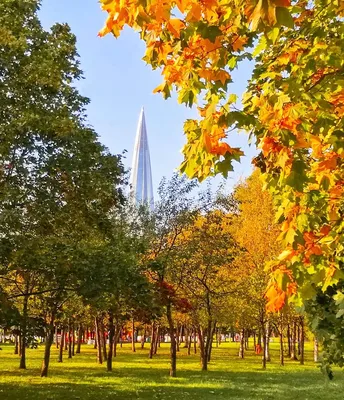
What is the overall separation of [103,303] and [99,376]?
31.9ft

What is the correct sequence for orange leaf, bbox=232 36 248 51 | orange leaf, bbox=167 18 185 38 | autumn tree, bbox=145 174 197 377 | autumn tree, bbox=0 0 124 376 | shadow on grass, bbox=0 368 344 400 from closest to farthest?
orange leaf, bbox=167 18 185 38, orange leaf, bbox=232 36 248 51, autumn tree, bbox=0 0 124 376, shadow on grass, bbox=0 368 344 400, autumn tree, bbox=145 174 197 377

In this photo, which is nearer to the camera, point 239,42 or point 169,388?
point 239,42

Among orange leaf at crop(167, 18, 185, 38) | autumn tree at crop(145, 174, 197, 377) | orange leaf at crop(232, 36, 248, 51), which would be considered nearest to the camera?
orange leaf at crop(167, 18, 185, 38)

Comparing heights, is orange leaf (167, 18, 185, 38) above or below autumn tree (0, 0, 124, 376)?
below

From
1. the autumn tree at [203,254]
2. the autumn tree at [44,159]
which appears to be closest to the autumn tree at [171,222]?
the autumn tree at [203,254]

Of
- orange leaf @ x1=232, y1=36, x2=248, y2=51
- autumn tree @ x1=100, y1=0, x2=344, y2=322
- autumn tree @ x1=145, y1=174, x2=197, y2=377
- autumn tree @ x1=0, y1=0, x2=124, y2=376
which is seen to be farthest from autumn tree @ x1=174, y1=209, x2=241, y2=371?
orange leaf @ x1=232, y1=36, x2=248, y2=51

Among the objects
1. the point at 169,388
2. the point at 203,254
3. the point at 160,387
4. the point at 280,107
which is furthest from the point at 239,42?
the point at 203,254

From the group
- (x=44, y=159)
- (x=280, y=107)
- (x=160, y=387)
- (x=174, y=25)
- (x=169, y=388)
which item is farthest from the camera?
(x=160, y=387)

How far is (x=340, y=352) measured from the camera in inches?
→ 275

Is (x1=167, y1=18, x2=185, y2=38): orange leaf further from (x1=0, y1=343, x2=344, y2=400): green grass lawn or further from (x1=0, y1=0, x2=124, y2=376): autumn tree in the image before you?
(x1=0, y1=343, x2=344, y2=400): green grass lawn

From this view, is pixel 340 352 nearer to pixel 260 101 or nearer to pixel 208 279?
pixel 260 101

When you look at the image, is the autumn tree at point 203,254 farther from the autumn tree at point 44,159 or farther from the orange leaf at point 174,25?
the orange leaf at point 174,25

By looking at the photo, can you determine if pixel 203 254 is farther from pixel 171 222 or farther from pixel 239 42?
pixel 239 42

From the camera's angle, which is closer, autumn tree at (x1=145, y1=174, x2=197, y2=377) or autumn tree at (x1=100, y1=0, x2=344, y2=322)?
autumn tree at (x1=100, y1=0, x2=344, y2=322)
